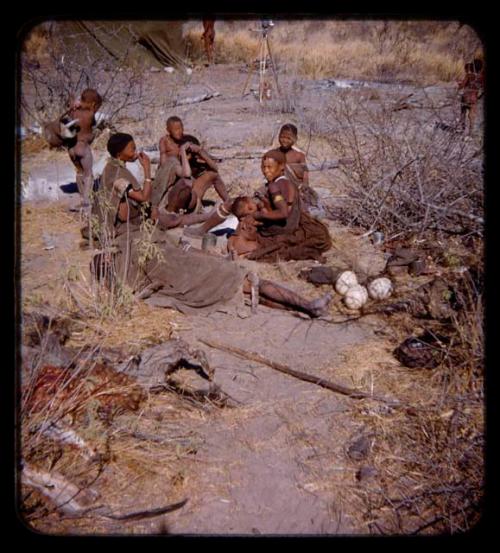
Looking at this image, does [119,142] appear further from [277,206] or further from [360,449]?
[360,449]

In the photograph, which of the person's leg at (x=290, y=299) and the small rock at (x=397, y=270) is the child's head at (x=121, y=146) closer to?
the person's leg at (x=290, y=299)

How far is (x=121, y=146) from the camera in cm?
506

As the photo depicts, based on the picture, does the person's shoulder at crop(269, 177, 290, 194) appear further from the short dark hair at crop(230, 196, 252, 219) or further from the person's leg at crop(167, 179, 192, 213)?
the person's leg at crop(167, 179, 192, 213)

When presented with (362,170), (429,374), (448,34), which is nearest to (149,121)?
(362,170)

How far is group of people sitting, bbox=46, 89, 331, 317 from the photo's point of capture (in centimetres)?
475

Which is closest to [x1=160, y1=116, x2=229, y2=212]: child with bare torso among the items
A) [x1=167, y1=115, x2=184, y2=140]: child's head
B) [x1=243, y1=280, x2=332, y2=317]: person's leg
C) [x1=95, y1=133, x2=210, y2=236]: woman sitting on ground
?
[x1=167, y1=115, x2=184, y2=140]: child's head

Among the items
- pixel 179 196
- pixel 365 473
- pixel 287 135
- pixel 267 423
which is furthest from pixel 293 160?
pixel 365 473

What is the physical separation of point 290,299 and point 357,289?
0.59m

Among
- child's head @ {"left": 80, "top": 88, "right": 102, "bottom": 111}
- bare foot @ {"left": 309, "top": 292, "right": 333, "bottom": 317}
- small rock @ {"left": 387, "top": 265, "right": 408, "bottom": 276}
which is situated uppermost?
child's head @ {"left": 80, "top": 88, "right": 102, "bottom": 111}

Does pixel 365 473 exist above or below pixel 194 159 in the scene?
below

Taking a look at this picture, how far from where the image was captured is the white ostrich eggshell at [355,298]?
15.8 feet

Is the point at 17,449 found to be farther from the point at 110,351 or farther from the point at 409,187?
the point at 409,187

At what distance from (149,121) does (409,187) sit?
5.61m

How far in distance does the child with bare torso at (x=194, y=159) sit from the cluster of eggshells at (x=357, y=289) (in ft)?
6.63
